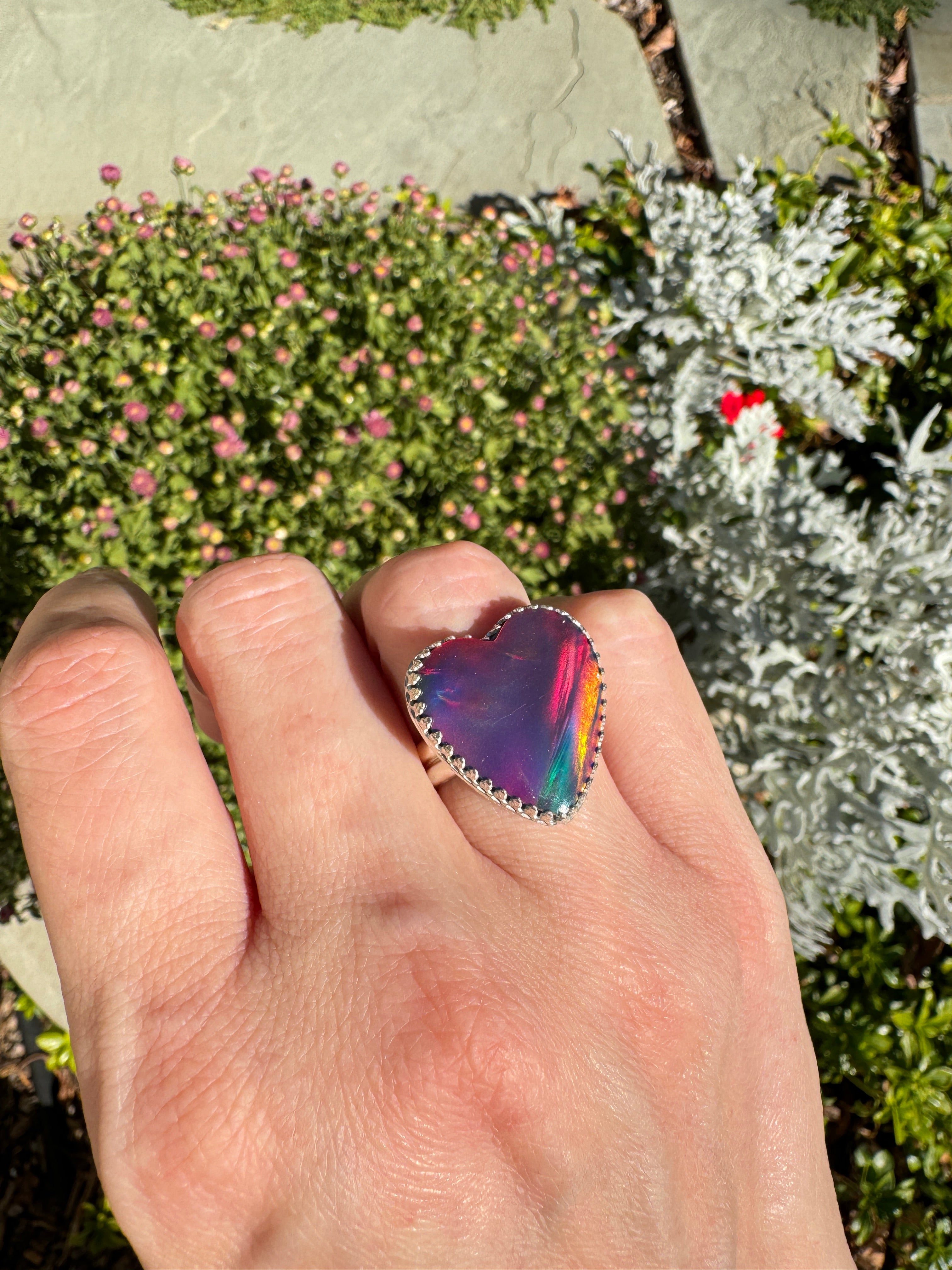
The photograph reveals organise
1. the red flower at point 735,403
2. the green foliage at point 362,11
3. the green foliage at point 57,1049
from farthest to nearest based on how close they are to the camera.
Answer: the green foliage at point 362,11
the red flower at point 735,403
the green foliage at point 57,1049

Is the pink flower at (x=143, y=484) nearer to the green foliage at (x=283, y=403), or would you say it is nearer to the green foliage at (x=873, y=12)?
the green foliage at (x=283, y=403)

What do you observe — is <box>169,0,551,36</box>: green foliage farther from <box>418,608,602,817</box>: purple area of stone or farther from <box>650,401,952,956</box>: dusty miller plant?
<box>418,608,602,817</box>: purple area of stone

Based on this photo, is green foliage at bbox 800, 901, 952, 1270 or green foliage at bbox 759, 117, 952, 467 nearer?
green foliage at bbox 800, 901, 952, 1270

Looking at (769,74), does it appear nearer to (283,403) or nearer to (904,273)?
(904,273)

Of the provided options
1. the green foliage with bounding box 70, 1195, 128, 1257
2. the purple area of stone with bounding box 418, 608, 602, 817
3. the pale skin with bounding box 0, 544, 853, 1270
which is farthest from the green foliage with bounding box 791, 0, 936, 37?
the green foliage with bounding box 70, 1195, 128, 1257

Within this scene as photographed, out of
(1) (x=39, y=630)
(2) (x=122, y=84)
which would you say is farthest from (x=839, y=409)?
(2) (x=122, y=84)

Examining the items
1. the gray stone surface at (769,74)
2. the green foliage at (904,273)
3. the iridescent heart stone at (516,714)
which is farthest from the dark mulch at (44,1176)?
the gray stone surface at (769,74)
